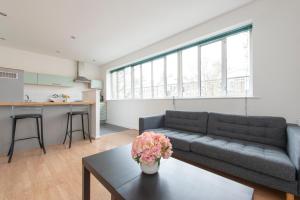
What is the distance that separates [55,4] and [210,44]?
304cm

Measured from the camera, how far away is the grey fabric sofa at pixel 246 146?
1356mm

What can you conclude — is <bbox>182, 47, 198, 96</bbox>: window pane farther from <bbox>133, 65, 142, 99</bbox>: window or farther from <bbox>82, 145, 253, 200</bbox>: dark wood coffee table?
<bbox>82, 145, 253, 200</bbox>: dark wood coffee table

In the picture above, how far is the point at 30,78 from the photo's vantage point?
14.9 ft

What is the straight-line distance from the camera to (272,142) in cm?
187

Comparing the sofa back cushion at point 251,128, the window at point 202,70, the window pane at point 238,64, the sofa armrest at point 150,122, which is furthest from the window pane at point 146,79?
the sofa back cushion at point 251,128

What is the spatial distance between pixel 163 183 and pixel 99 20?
3.12 m

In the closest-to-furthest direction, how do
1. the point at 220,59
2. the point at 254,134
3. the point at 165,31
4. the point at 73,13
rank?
1. the point at 254,134
2. the point at 73,13
3. the point at 220,59
4. the point at 165,31

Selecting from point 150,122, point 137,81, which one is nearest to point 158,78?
point 137,81

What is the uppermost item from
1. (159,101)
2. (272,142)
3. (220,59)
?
(220,59)

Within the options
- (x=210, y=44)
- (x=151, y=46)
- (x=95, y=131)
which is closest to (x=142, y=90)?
(x=151, y=46)

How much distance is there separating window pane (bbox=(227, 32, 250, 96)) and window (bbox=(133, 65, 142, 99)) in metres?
2.80

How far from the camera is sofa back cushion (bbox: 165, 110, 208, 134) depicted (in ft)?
8.34

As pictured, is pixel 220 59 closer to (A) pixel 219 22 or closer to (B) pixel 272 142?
(A) pixel 219 22

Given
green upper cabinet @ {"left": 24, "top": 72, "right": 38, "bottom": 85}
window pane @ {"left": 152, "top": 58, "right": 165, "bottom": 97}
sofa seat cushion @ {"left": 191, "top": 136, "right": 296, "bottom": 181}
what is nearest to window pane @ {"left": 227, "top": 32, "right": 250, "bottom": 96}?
sofa seat cushion @ {"left": 191, "top": 136, "right": 296, "bottom": 181}
